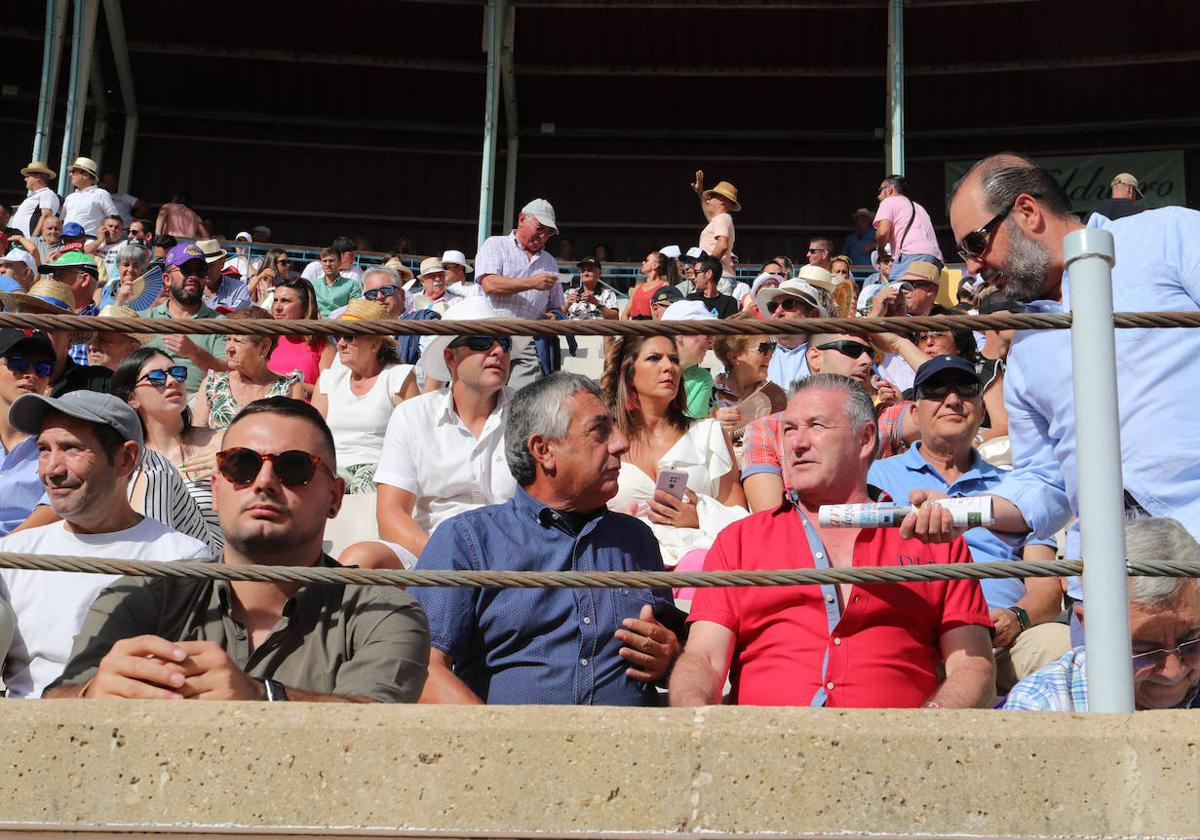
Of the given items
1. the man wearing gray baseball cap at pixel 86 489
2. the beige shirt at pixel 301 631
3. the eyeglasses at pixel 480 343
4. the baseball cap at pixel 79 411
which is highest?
the eyeglasses at pixel 480 343

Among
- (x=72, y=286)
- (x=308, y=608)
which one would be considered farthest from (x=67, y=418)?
(x=72, y=286)

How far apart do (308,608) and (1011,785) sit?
1.51m

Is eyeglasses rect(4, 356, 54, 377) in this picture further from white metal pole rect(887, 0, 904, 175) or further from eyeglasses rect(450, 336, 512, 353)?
white metal pole rect(887, 0, 904, 175)

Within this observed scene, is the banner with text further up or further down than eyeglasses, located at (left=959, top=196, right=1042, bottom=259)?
further up

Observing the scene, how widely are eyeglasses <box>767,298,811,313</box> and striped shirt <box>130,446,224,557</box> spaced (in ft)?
11.5

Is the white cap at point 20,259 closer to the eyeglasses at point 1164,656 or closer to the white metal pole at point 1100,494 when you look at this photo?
the eyeglasses at point 1164,656

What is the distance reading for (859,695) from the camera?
3.16 m

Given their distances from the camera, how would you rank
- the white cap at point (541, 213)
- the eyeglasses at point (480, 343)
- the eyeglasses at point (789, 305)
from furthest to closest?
the white cap at point (541, 213), the eyeglasses at point (789, 305), the eyeglasses at point (480, 343)

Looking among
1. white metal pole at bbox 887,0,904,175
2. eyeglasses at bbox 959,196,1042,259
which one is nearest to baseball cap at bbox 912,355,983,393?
eyeglasses at bbox 959,196,1042,259

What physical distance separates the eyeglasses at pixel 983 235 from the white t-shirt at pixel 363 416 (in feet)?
10.2

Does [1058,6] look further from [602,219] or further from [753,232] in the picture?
[602,219]

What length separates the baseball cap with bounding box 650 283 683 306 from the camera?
30.4ft

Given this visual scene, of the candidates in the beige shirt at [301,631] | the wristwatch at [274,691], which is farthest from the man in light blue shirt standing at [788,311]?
the wristwatch at [274,691]

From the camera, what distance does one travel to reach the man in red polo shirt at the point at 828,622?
10.4ft
